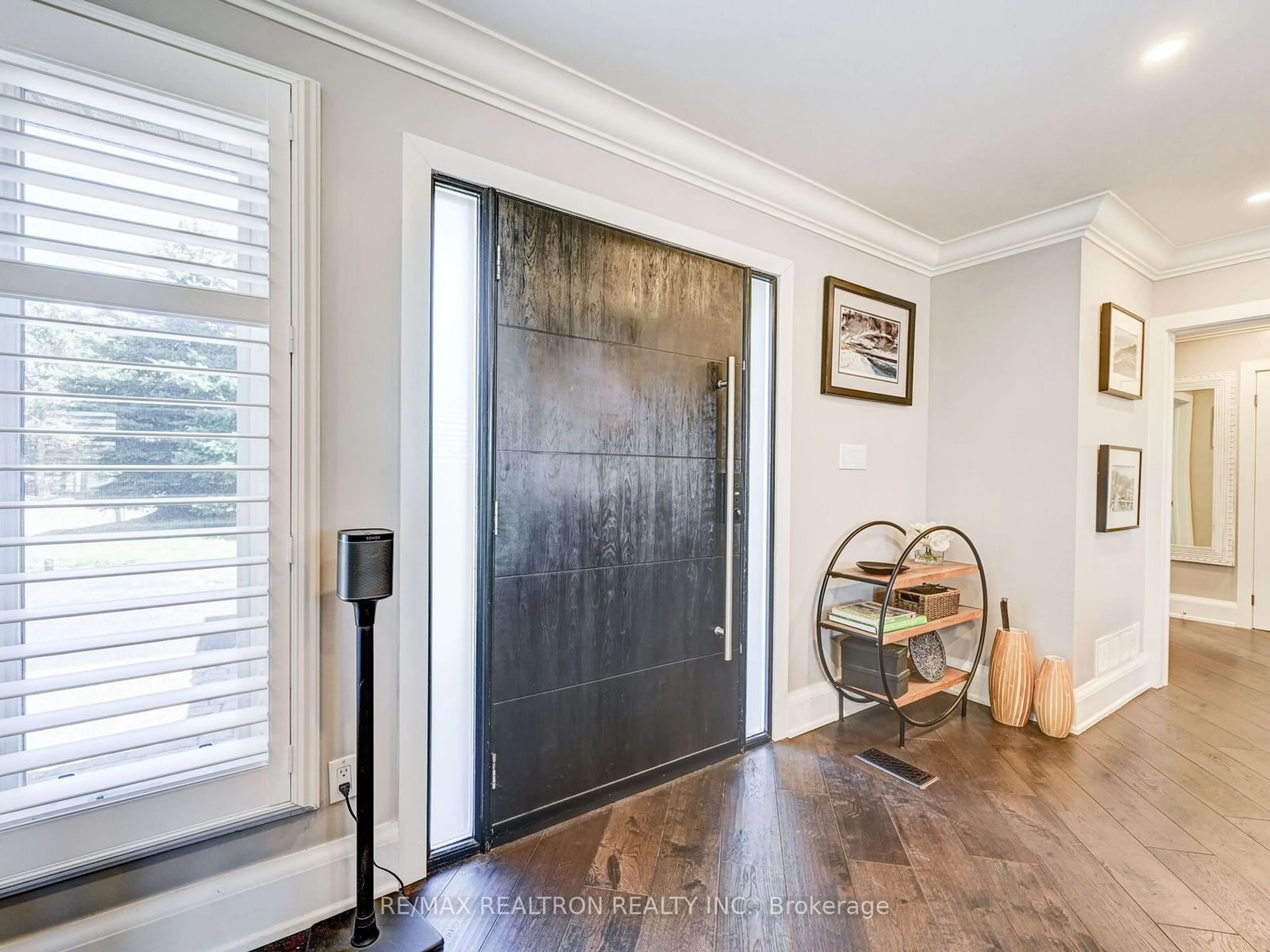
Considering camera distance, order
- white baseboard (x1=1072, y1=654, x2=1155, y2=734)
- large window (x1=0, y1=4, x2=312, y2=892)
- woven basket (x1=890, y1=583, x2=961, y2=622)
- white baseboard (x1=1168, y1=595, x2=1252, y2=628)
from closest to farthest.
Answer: large window (x1=0, y1=4, x2=312, y2=892) → woven basket (x1=890, y1=583, x2=961, y2=622) → white baseboard (x1=1072, y1=654, x2=1155, y2=734) → white baseboard (x1=1168, y1=595, x2=1252, y2=628)

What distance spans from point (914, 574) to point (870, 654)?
419 millimetres

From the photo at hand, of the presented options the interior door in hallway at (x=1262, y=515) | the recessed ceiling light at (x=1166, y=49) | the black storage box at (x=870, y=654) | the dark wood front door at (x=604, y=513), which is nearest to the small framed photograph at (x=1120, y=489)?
the black storage box at (x=870, y=654)

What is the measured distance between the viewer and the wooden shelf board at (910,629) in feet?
8.35

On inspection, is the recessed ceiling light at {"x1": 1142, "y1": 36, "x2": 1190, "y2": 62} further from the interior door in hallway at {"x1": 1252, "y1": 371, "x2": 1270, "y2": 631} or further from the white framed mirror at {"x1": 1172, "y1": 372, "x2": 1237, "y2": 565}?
the interior door in hallway at {"x1": 1252, "y1": 371, "x2": 1270, "y2": 631}

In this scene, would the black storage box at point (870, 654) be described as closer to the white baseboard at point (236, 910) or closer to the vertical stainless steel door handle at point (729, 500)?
the vertical stainless steel door handle at point (729, 500)

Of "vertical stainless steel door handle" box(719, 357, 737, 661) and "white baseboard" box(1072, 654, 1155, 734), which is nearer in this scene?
"vertical stainless steel door handle" box(719, 357, 737, 661)

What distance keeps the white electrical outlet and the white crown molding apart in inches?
75.7

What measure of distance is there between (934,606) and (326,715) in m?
2.53

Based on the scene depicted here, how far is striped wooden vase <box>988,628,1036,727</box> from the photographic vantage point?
281cm

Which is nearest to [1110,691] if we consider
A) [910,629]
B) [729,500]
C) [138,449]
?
[910,629]

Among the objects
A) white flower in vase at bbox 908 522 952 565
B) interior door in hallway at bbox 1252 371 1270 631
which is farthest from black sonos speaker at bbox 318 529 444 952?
interior door in hallway at bbox 1252 371 1270 631

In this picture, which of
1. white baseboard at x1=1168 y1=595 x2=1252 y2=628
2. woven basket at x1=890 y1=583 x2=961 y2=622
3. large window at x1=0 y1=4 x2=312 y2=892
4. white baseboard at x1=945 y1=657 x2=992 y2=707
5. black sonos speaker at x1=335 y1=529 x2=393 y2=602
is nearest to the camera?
large window at x1=0 y1=4 x2=312 y2=892

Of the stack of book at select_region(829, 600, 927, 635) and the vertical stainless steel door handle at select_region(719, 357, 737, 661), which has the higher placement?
the vertical stainless steel door handle at select_region(719, 357, 737, 661)

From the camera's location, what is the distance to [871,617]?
2.62 m
